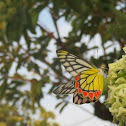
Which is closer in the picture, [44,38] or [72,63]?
[72,63]

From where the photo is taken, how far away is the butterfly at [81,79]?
0.57 meters

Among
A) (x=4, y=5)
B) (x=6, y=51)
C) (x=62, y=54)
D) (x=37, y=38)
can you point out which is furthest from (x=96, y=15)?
(x=6, y=51)

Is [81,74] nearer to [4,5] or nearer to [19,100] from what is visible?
[4,5]

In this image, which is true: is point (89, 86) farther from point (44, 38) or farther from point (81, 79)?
point (44, 38)

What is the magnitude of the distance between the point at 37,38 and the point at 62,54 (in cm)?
69

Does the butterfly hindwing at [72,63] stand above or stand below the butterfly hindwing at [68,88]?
above

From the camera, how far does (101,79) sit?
574mm

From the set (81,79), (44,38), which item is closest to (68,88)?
(81,79)

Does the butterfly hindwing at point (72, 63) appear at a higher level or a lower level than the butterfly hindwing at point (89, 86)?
higher

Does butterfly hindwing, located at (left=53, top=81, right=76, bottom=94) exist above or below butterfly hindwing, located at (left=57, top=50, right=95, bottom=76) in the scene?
below

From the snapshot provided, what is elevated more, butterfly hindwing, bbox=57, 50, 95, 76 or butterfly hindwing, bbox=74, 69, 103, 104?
butterfly hindwing, bbox=57, 50, 95, 76

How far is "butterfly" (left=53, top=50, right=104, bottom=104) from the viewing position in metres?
0.57

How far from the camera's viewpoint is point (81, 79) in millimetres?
608

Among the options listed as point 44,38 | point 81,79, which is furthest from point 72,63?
point 44,38
